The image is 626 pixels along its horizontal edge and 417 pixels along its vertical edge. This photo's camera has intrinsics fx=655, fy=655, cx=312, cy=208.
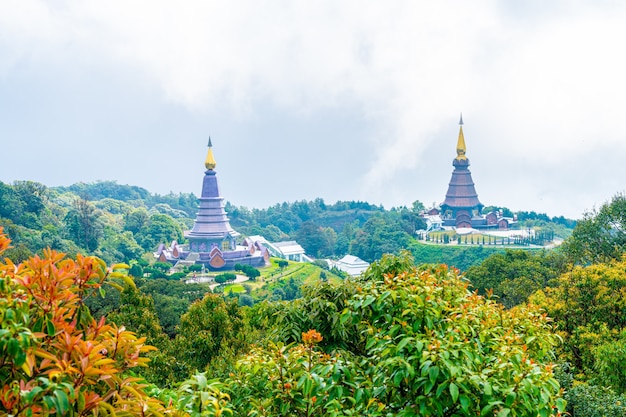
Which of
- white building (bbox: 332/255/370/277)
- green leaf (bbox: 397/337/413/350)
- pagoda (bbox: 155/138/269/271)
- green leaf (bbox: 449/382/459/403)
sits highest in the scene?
pagoda (bbox: 155/138/269/271)

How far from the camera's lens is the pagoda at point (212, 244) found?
128 ft

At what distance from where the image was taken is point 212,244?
40.4m

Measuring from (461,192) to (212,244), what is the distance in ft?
63.4

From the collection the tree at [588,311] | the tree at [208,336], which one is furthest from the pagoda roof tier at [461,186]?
the tree at [208,336]

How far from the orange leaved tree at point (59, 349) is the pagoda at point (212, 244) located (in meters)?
35.7

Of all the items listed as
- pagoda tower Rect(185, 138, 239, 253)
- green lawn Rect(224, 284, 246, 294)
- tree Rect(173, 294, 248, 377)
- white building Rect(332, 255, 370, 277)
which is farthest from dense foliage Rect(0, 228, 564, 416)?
white building Rect(332, 255, 370, 277)

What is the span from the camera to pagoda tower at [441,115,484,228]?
4838 cm

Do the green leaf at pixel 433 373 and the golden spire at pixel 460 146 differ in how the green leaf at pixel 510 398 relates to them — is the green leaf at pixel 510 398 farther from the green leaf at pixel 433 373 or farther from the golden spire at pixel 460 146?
the golden spire at pixel 460 146

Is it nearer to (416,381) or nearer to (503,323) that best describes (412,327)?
(416,381)

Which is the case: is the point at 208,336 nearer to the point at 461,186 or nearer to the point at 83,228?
the point at 83,228

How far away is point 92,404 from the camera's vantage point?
7.64 feet

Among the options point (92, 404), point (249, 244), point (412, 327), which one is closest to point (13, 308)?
point (92, 404)

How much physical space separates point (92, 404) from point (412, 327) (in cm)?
208

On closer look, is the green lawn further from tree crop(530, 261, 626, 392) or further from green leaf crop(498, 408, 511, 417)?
green leaf crop(498, 408, 511, 417)
